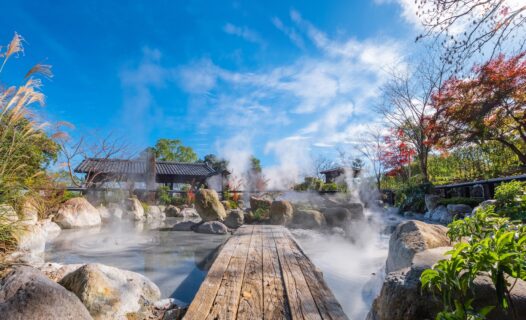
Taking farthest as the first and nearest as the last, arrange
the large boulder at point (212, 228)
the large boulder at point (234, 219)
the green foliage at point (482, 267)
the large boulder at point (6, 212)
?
the large boulder at point (234, 219) → the large boulder at point (212, 228) → the large boulder at point (6, 212) → the green foliage at point (482, 267)

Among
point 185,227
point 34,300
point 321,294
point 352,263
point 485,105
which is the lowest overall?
point 352,263

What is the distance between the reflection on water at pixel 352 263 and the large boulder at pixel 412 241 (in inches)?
23.3

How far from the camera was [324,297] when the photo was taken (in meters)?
2.06

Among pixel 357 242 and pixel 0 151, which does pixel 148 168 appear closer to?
pixel 357 242

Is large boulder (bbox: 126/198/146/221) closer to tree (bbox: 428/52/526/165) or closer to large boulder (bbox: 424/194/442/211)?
large boulder (bbox: 424/194/442/211)

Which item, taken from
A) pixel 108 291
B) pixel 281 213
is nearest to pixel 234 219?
pixel 281 213

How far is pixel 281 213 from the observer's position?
9539 mm

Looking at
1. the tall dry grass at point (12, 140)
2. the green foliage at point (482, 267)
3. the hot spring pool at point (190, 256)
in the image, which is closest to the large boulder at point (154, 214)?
the hot spring pool at point (190, 256)

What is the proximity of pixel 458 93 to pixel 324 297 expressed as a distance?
10934 millimetres

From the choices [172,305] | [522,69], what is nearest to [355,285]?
[172,305]

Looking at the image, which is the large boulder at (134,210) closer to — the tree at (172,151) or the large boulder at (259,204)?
the large boulder at (259,204)

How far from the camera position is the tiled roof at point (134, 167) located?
18.0 metres

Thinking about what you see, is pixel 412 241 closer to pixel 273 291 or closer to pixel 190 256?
pixel 273 291

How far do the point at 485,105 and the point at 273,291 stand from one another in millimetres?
9861
